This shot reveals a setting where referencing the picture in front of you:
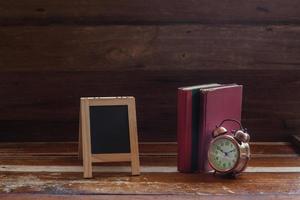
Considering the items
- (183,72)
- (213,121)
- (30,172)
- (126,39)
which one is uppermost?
(126,39)

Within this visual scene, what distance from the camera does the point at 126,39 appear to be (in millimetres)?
1725

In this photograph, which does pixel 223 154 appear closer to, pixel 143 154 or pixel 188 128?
pixel 188 128

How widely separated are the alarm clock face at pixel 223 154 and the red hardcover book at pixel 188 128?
0.18 ft

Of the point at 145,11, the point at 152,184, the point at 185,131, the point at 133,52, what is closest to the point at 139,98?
the point at 133,52

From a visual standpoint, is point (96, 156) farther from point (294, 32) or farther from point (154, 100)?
point (294, 32)

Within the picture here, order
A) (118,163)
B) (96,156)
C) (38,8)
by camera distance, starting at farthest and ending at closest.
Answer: (38,8) → (118,163) → (96,156)

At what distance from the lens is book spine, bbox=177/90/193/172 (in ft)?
4.51

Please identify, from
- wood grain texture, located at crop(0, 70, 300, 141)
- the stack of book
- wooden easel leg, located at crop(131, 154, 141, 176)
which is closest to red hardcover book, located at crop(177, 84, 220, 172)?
the stack of book

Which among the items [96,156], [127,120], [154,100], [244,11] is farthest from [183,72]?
[96,156]

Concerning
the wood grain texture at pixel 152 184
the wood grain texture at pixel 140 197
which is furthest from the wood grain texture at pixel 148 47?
the wood grain texture at pixel 140 197

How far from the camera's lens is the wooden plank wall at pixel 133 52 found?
5.62 feet

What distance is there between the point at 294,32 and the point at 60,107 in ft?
2.77

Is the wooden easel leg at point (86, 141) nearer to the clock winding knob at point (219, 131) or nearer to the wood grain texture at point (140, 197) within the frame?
the wood grain texture at point (140, 197)

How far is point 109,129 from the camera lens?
1.41m
